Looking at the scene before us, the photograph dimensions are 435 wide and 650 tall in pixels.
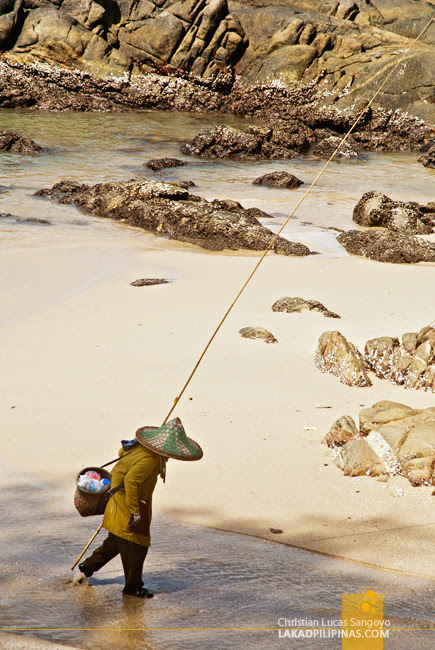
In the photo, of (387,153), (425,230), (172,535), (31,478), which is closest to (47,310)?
(31,478)

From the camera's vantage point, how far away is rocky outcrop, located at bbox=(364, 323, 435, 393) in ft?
20.9

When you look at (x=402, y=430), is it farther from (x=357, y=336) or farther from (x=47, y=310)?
(x=47, y=310)

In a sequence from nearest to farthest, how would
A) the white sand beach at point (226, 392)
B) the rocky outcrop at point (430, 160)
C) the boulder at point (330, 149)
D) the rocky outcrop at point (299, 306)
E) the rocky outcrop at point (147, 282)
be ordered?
1. the white sand beach at point (226, 392)
2. the rocky outcrop at point (299, 306)
3. the rocky outcrop at point (147, 282)
4. the rocky outcrop at point (430, 160)
5. the boulder at point (330, 149)

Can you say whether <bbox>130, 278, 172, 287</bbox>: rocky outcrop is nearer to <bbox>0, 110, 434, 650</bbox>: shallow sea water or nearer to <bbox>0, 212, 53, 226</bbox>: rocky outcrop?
<bbox>0, 212, 53, 226</bbox>: rocky outcrop

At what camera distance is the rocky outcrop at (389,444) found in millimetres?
4871

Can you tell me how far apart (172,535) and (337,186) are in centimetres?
1556

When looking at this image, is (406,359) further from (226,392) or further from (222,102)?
(222,102)

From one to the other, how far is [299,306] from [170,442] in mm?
5240

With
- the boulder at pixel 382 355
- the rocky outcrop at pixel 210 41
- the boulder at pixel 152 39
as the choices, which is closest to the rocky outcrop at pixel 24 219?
the boulder at pixel 382 355

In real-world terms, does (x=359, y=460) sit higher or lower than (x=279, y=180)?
higher

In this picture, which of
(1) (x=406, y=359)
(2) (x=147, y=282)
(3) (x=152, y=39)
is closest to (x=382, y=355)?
(1) (x=406, y=359)

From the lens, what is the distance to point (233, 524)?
4.43 m

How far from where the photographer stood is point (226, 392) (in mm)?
6215

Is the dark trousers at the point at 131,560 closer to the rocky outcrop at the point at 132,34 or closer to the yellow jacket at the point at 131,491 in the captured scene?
the yellow jacket at the point at 131,491
